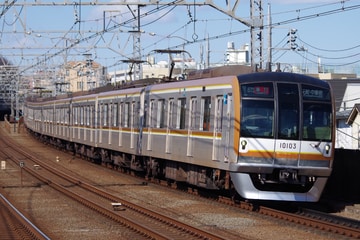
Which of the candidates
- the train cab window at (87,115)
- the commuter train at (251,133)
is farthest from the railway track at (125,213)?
the train cab window at (87,115)

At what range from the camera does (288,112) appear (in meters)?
14.1

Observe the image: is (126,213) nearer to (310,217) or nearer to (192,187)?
(310,217)

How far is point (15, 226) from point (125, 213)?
2536 mm

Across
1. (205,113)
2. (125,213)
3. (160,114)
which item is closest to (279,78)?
(205,113)

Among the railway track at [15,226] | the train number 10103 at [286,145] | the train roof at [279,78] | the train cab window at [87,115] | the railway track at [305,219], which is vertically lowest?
the railway track at [15,226]

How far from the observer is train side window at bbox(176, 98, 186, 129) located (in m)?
17.2

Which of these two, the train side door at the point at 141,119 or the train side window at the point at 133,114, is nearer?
the train side door at the point at 141,119

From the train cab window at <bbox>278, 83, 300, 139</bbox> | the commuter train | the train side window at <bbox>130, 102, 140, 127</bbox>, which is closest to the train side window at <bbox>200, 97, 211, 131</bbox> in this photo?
the commuter train

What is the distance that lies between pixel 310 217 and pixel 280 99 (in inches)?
94.1

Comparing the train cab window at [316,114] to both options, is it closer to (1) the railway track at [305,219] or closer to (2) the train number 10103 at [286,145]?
(2) the train number 10103 at [286,145]

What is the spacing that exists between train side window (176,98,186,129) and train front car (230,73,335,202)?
10.9 feet

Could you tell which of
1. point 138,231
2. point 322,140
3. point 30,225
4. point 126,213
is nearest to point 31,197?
point 126,213

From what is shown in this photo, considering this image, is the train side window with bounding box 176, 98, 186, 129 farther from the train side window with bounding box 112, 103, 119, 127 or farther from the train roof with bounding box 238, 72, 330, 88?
the train side window with bounding box 112, 103, 119, 127

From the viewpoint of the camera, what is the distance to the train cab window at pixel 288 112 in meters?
14.0
